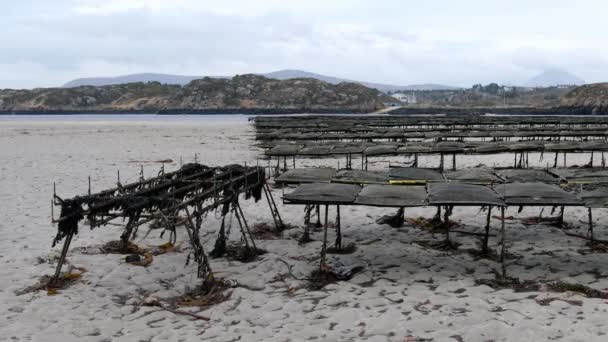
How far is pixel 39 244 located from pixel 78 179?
30.5 feet

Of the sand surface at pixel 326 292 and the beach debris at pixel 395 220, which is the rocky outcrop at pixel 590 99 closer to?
the sand surface at pixel 326 292

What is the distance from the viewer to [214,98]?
147m

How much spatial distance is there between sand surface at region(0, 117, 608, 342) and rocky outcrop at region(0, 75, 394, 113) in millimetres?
120457

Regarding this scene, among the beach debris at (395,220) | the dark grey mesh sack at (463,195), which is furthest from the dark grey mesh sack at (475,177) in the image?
the dark grey mesh sack at (463,195)

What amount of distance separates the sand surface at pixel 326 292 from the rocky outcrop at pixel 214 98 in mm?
120457

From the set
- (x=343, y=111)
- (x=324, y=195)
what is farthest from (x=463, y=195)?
(x=343, y=111)

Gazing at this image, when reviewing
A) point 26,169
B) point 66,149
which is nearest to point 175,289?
point 26,169

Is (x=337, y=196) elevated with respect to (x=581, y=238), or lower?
elevated

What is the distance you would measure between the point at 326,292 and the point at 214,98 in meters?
144

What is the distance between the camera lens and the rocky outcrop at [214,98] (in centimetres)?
14062

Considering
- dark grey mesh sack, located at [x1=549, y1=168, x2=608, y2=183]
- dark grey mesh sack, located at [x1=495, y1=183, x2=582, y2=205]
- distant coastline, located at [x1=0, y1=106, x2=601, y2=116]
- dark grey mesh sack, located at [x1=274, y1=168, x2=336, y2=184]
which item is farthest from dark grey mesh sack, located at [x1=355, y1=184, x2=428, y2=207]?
distant coastline, located at [x1=0, y1=106, x2=601, y2=116]

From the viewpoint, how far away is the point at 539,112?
98.9 meters

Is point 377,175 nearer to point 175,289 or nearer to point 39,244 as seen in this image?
point 175,289

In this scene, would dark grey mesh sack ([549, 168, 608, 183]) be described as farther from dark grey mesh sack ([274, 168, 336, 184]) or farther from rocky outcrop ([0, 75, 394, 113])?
rocky outcrop ([0, 75, 394, 113])
